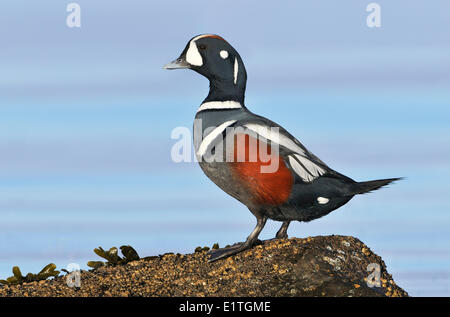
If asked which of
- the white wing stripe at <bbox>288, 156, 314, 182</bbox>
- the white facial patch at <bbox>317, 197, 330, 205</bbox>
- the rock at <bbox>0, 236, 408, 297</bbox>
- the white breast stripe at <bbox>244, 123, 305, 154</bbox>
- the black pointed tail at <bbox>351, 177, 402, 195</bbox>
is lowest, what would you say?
the rock at <bbox>0, 236, 408, 297</bbox>

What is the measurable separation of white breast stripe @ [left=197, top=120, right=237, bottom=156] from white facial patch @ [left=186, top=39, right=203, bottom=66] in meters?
0.77

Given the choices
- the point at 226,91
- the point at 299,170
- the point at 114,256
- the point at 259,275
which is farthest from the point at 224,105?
the point at 114,256

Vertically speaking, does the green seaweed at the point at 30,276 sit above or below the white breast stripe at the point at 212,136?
below

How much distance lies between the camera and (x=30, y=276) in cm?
650

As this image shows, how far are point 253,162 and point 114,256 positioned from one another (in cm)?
201

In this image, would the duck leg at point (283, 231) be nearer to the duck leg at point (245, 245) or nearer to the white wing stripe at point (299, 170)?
the duck leg at point (245, 245)

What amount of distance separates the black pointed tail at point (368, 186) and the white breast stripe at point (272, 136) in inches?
24.4

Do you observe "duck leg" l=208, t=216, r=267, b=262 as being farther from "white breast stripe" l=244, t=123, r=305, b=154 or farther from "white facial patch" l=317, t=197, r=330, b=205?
"white breast stripe" l=244, t=123, r=305, b=154

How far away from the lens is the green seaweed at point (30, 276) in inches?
253

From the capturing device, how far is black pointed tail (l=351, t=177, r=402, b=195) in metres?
5.84

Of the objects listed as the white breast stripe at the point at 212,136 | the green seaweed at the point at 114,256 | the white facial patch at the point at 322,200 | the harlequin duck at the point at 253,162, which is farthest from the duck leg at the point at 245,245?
the green seaweed at the point at 114,256

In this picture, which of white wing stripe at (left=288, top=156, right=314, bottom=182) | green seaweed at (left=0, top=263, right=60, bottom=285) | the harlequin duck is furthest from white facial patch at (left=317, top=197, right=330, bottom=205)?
green seaweed at (left=0, top=263, right=60, bottom=285)

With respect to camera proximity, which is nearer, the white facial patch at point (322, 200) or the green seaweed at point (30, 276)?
the white facial patch at point (322, 200)
